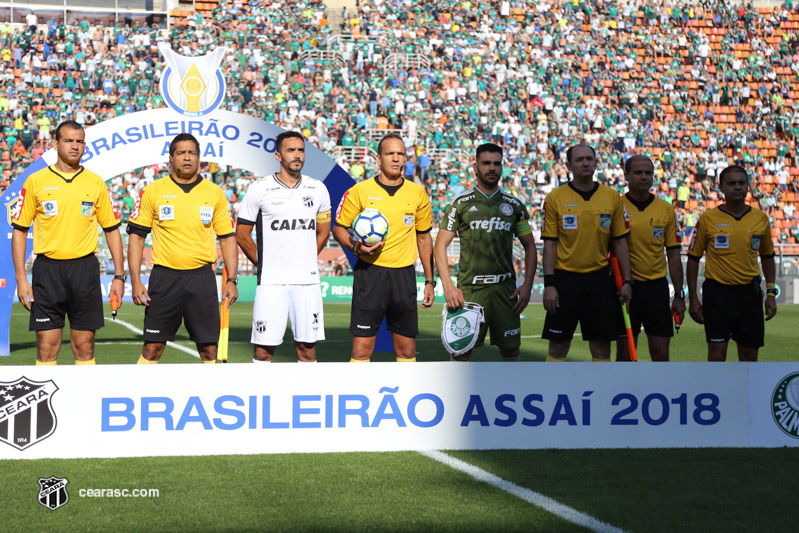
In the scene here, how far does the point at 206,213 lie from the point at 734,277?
4.17 metres

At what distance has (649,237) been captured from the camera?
8.06 meters

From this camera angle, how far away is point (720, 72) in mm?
35500

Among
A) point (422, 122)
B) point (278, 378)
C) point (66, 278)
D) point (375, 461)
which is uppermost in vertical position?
point (422, 122)

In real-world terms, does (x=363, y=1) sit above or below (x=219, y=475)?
above

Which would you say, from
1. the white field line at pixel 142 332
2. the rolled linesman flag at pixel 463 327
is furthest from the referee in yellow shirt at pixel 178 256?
the white field line at pixel 142 332

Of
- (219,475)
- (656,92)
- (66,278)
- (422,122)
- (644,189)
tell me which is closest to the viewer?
(219,475)

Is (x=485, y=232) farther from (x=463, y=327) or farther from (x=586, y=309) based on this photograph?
(x=586, y=309)

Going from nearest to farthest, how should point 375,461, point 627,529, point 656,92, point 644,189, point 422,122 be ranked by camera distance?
point 627,529 < point 375,461 < point 644,189 < point 422,122 < point 656,92

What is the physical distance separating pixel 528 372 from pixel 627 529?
1887 mm

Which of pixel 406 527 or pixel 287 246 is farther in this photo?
pixel 287 246

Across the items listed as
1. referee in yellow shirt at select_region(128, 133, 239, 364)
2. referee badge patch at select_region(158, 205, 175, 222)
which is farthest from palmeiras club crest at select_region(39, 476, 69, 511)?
referee badge patch at select_region(158, 205, 175, 222)

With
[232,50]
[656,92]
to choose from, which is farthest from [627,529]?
[656,92]

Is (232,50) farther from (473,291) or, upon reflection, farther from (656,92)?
(473,291)

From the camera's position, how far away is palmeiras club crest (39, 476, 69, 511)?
187 inches
